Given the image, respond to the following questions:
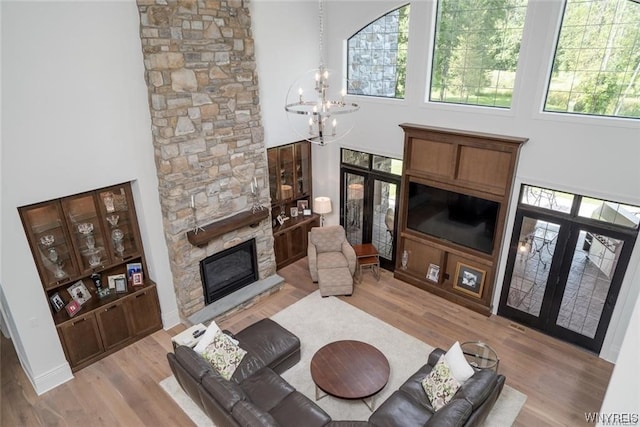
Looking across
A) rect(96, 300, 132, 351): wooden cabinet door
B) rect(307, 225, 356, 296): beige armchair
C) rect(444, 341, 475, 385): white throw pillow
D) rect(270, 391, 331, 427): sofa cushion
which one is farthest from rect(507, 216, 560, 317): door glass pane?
rect(96, 300, 132, 351): wooden cabinet door

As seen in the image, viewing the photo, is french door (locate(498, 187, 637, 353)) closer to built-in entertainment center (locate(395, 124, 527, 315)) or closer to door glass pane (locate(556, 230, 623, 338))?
door glass pane (locate(556, 230, 623, 338))

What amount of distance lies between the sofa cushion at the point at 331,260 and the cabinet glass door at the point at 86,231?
3592mm

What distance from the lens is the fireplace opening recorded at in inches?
271

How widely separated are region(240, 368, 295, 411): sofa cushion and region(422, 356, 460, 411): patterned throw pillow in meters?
1.59

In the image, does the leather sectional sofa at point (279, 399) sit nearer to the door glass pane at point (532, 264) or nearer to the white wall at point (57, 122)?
the white wall at point (57, 122)

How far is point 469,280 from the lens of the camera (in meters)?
7.03

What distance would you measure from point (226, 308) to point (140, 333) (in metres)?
1.36

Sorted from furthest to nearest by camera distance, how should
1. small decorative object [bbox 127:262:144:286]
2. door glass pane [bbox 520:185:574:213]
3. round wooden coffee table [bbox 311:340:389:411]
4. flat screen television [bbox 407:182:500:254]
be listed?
1. flat screen television [bbox 407:182:500:254]
2. small decorative object [bbox 127:262:144:286]
3. door glass pane [bbox 520:185:574:213]
4. round wooden coffee table [bbox 311:340:389:411]

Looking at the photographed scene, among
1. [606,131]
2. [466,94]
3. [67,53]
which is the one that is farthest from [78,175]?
[606,131]


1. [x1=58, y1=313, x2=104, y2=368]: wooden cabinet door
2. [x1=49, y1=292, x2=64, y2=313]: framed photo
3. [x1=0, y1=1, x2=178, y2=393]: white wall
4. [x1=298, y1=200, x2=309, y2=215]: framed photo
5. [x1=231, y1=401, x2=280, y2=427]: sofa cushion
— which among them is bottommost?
[x1=58, y1=313, x2=104, y2=368]: wooden cabinet door

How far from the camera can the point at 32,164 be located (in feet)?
15.7

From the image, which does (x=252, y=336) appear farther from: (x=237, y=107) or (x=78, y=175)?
(x=237, y=107)

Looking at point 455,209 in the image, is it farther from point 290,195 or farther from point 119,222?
point 119,222

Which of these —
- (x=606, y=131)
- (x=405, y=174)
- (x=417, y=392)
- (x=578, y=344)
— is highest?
(x=606, y=131)
